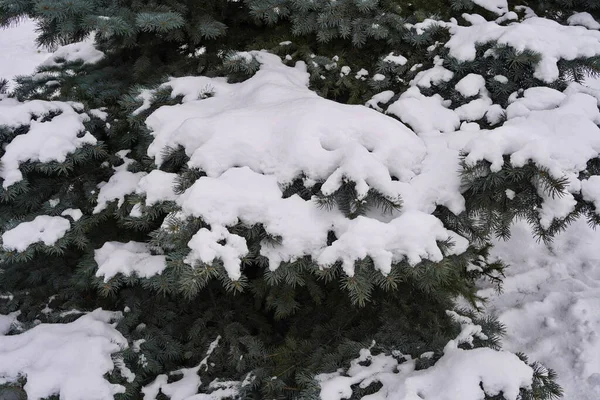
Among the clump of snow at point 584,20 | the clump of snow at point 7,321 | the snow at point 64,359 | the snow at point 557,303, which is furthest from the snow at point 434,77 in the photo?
the clump of snow at point 7,321

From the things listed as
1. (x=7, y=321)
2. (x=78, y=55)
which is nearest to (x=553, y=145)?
(x=7, y=321)

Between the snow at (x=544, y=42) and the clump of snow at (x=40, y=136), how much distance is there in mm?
2242

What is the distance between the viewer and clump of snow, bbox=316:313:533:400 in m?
1.74

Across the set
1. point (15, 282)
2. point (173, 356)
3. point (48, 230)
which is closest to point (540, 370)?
point (173, 356)

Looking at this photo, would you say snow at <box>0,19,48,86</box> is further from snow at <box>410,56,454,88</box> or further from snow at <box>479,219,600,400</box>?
snow at <box>479,219,600,400</box>

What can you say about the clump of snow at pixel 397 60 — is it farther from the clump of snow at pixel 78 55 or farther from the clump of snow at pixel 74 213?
the clump of snow at pixel 78 55

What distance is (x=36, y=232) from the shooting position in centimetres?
218

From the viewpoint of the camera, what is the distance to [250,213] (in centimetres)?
186

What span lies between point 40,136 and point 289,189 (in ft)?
4.57

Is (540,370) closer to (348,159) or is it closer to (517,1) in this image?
(348,159)

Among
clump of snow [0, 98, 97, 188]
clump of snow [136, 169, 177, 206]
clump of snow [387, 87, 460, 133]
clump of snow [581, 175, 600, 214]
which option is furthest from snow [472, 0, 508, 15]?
clump of snow [0, 98, 97, 188]

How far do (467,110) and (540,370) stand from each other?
1355 millimetres

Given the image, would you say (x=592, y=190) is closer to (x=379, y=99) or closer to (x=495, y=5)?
(x=379, y=99)

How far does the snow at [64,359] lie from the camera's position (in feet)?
6.62
